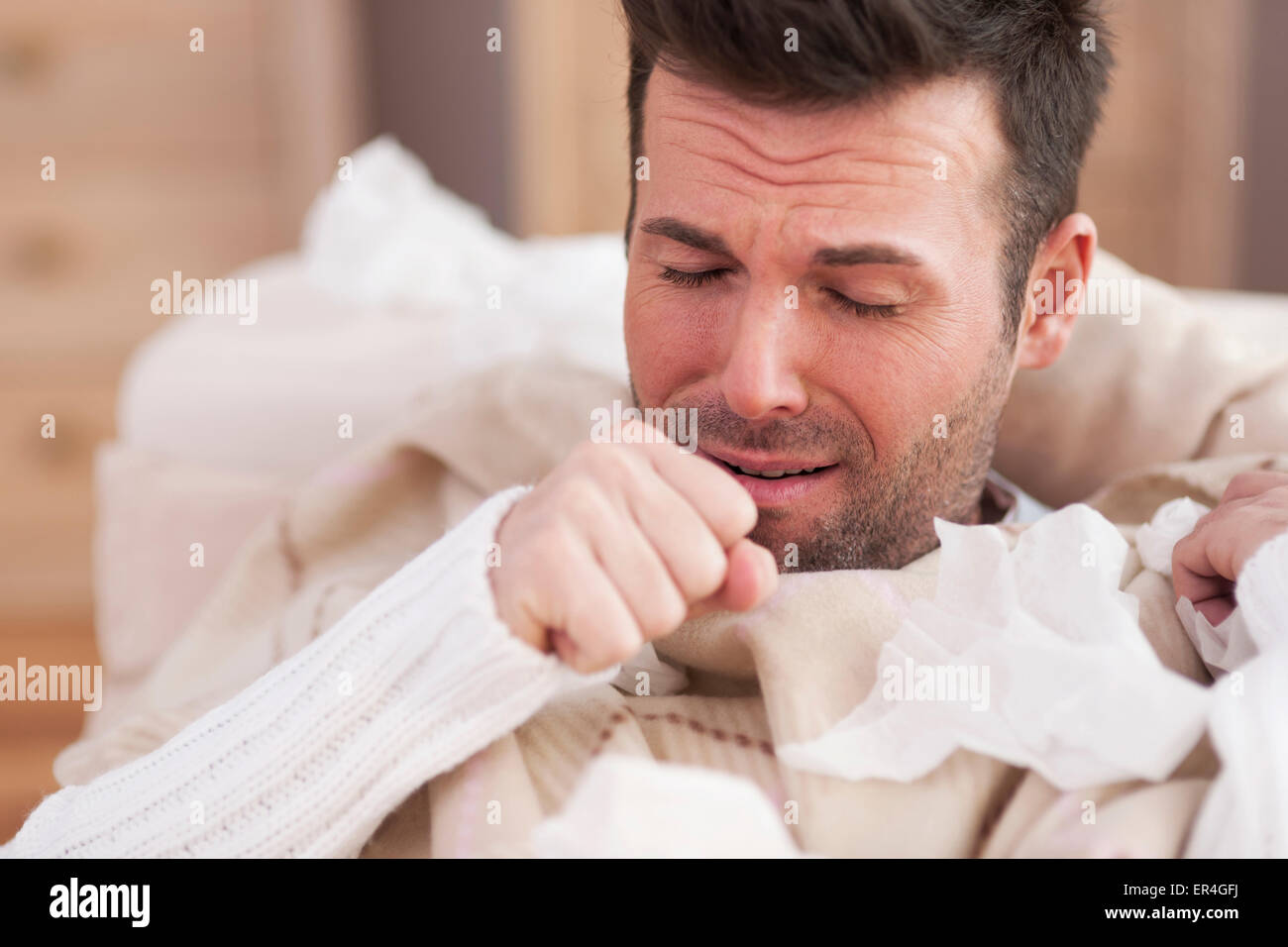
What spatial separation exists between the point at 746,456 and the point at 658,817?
0.38 meters

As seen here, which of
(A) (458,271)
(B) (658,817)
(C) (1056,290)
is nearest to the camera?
(B) (658,817)

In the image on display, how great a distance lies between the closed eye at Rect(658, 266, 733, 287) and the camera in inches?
32.9

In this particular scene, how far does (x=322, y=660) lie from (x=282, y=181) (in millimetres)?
2703

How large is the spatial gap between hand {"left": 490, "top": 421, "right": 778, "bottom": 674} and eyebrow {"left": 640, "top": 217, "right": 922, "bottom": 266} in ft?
0.82

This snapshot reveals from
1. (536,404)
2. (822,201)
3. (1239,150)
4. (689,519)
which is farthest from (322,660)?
(1239,150)

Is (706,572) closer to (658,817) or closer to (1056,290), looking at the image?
(658,817)

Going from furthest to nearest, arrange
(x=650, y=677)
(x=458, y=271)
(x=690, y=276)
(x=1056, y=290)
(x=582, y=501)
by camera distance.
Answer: (x=458, y=271) < (x=1056, y=290) < (x=690, y=276) < (x=650, y=677) < (x=582, y=501)

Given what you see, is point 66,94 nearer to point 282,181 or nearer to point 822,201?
point 282,181

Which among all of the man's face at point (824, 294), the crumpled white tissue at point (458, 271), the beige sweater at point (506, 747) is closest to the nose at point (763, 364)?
the man's face at point (824, 294)

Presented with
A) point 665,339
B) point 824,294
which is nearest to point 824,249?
point 824,294

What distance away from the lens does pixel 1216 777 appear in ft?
1.74

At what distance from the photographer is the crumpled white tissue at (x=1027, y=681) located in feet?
1.75

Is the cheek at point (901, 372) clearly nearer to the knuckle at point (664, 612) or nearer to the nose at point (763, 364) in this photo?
the nose at point (763, 364)

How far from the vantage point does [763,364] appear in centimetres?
77
